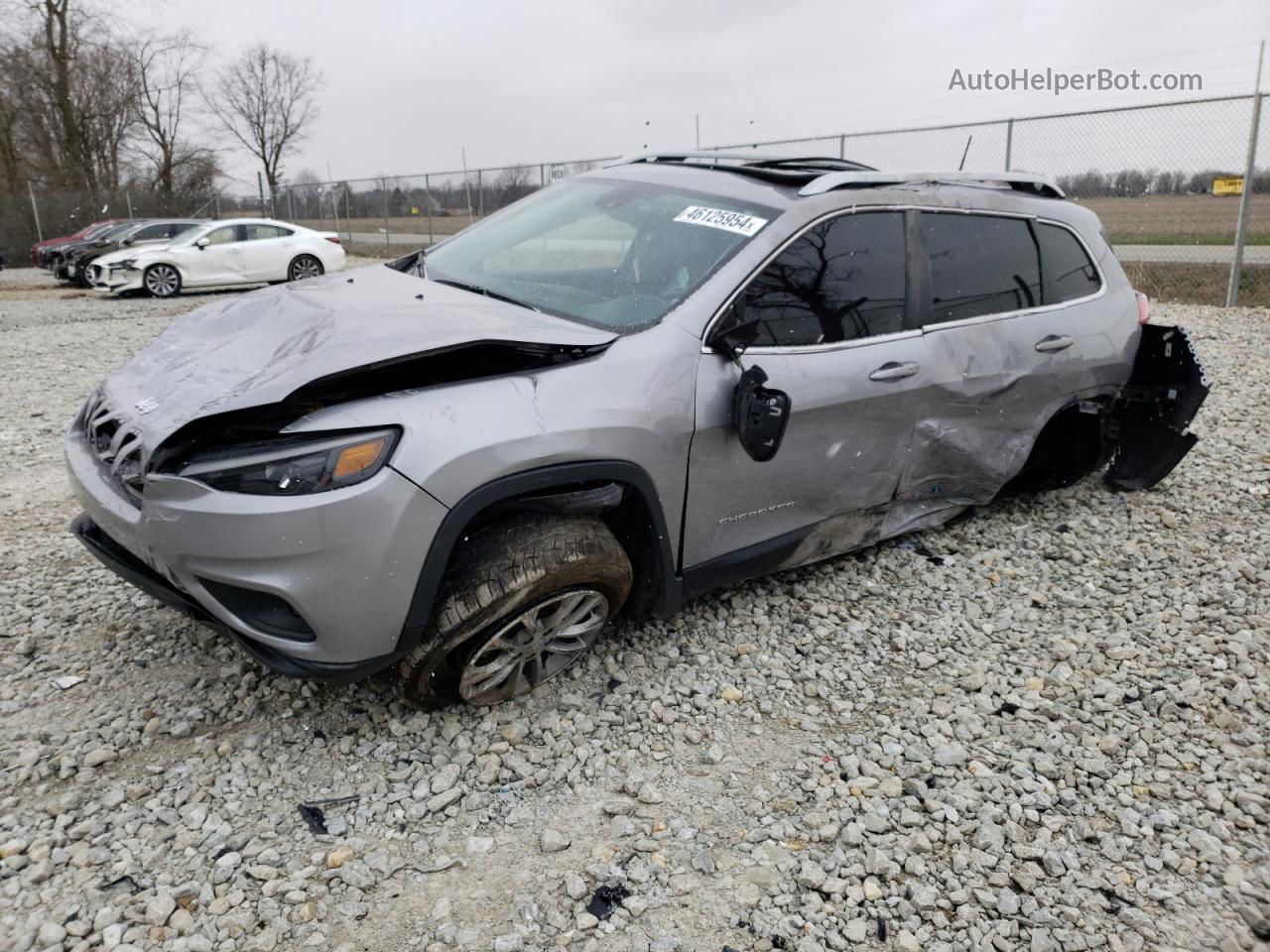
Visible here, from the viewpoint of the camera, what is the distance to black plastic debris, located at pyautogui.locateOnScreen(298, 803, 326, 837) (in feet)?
7.98

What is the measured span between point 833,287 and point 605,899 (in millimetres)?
2241

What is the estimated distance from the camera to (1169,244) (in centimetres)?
1282

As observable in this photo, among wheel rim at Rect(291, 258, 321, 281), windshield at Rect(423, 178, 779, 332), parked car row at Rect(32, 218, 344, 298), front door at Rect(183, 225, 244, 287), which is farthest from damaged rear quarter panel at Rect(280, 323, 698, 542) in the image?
front door at Rect(183, 225, 244, 287)

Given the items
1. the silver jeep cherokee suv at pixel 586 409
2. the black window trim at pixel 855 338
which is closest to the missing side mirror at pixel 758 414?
the silver jeep cherokee suv at pixel 586 409

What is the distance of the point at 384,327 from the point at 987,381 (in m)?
2.52

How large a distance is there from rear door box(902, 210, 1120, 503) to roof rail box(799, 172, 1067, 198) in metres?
0.18

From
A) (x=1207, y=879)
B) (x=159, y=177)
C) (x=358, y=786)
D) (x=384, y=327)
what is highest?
(x=159, y=177)

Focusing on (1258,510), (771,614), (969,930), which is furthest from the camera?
(1258,510)

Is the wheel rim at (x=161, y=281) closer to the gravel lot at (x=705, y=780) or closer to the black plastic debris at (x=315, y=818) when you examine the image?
the gravel lot at (x=705, y=780)

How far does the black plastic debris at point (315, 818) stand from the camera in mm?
2432

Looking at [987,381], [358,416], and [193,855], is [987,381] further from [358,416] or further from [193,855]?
[193,855]

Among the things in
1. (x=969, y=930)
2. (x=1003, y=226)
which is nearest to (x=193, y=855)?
(x=969, y=930)

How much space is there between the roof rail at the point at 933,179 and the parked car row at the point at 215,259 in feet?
46.7

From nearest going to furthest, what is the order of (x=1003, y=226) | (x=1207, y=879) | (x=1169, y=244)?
1. (x=1207, y=879)
2. (x=1003, y=226)
3. (x=1169, y=244)
